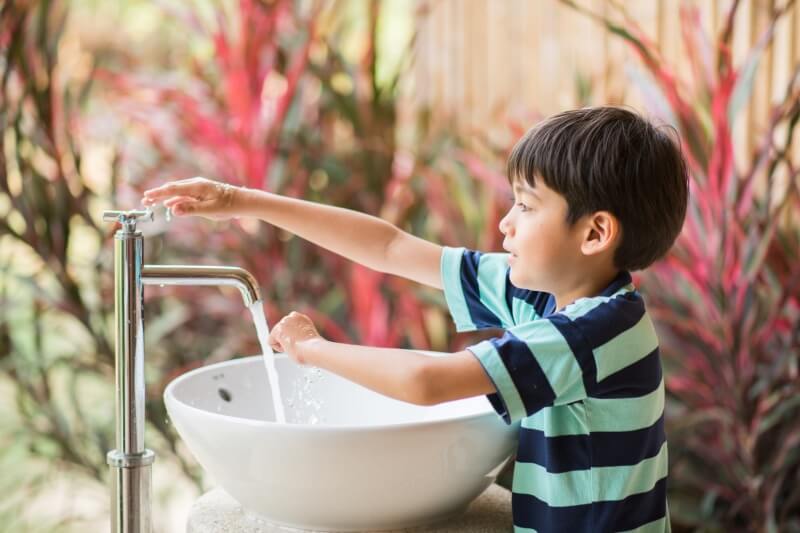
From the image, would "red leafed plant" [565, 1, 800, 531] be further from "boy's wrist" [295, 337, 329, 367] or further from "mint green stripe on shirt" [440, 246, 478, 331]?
"boy's wrist" [295, 337, 329, 367]

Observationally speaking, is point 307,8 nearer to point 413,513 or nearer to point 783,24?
point 783,24

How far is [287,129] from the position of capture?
6.61ft

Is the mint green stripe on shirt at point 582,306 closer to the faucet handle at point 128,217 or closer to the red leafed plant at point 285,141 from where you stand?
the faucet handle at point 128,217

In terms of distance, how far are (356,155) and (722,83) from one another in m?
0.85

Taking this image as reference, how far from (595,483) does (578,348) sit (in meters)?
0.14

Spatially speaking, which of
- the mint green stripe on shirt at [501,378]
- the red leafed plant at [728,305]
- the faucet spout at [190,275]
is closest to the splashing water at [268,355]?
the faucet spout at [190,275]

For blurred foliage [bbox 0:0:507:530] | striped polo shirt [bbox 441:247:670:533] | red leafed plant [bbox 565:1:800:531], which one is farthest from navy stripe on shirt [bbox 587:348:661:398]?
blurred foliage [bbox 0:0:507:530]

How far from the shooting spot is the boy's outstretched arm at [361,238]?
1.17 meters

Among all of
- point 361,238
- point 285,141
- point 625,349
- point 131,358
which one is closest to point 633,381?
point 625,349

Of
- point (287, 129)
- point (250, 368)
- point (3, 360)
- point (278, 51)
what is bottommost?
point (3, 360)

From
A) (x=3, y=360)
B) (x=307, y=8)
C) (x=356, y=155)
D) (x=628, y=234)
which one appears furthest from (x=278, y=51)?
(x=628, y=234)

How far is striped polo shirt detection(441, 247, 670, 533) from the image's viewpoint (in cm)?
90

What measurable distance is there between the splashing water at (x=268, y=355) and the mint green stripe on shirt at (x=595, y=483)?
0.30 m

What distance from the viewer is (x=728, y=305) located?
1559mm
